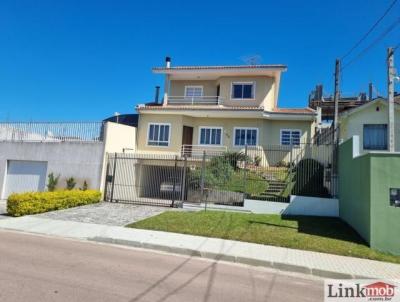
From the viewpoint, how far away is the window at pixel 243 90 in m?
24.9

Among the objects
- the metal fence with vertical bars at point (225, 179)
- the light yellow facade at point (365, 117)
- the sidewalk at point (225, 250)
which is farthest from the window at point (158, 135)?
the light yellow facade at point (365, 117)

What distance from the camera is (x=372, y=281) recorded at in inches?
271

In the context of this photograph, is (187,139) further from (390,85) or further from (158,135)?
(390,85)

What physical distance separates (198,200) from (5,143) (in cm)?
1332

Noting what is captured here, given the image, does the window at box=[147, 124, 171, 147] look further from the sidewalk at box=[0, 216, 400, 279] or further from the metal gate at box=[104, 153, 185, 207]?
the sidewalk at box=[0, 216, 400, 279]

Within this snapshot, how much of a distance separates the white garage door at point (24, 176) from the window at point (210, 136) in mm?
10902

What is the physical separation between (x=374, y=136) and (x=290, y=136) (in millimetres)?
5842

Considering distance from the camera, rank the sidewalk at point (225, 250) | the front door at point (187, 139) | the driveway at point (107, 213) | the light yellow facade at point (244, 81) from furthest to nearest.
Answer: the light yellow facade at point (244, 81) < the front door at point (187, 139) < the driveway at point (107, 213) < the sidewalk at point (225, 250)

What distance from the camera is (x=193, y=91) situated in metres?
27.0

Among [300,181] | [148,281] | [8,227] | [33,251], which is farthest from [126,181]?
[148,281]

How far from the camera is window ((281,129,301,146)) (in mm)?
23188

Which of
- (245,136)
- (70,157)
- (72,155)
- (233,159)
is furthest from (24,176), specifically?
(245,136)

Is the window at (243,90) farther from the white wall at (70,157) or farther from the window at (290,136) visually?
the white wall at (70,157)

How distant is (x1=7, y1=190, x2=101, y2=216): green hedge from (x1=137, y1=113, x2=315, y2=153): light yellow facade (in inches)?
326
